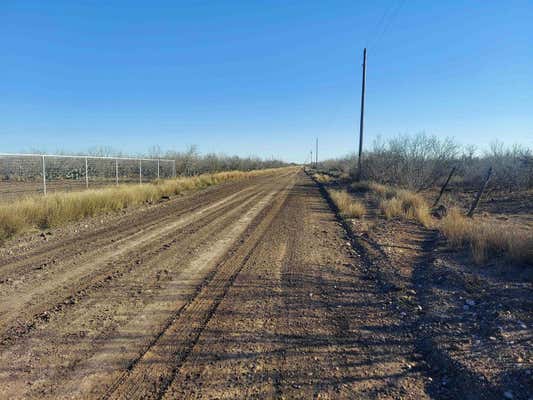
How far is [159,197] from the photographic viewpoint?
1805cm

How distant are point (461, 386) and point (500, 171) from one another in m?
24.2

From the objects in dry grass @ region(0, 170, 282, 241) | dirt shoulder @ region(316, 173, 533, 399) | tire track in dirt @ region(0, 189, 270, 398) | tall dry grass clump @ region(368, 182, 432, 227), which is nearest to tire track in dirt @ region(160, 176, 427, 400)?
dirt shoulder @ region(316, 173, 533, 399)

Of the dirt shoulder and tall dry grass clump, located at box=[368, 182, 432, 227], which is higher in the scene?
tall dry grass clump, located at box=[368, 182, 432, 227]

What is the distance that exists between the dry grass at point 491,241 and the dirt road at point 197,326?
96.1 inches

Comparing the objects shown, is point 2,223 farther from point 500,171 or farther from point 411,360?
point 500,171

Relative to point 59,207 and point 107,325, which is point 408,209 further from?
point 59,207

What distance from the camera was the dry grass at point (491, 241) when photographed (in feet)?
18.8

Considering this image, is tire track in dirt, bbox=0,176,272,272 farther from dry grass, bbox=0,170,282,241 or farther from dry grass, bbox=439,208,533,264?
dry grass, bbox=439,208,533,264

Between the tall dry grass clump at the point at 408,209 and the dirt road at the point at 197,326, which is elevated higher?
the tall dry grass clump at the point at 408,209

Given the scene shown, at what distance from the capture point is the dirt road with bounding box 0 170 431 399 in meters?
2.70

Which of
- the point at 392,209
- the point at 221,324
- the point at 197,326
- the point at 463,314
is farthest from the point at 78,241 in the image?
the point at 392,209

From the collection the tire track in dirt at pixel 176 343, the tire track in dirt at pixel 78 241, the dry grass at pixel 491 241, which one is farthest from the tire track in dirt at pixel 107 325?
the dry grass at pixel 491 241

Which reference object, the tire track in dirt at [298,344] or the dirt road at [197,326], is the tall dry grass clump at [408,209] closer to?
the dirt road at [197,326]

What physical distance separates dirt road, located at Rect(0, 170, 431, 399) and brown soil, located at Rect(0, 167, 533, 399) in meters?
0.02
